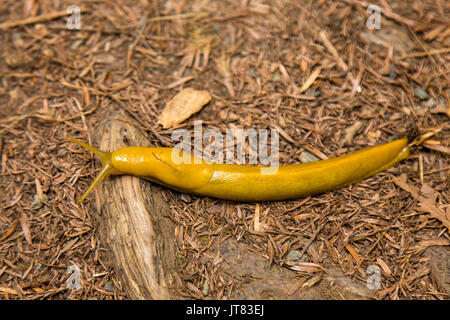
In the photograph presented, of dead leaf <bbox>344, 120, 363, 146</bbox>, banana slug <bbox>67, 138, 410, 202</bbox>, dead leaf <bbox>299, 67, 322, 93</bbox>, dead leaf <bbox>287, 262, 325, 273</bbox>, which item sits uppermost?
dead leaf <bbox>299, 67, 322, 93</bbox>

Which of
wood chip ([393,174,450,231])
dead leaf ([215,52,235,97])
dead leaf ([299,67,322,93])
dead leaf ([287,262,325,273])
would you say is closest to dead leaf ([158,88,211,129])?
dead leaf ([215,52,235,97])

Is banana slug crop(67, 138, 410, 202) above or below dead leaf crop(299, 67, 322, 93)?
below

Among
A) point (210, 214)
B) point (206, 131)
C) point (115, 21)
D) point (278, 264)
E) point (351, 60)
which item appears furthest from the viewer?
point (115, 21)

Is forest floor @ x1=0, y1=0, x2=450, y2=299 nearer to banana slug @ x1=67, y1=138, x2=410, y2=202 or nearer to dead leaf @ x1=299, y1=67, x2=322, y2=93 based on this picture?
dead leaf @ x1=299, y1=67, x2=322, y2=93

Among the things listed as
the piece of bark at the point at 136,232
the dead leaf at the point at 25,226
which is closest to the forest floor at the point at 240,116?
the dead leaf at the point at 25,226

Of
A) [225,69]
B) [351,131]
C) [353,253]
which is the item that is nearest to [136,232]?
[353,253]

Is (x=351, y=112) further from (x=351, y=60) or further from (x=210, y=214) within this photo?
(x=210, y=214)
